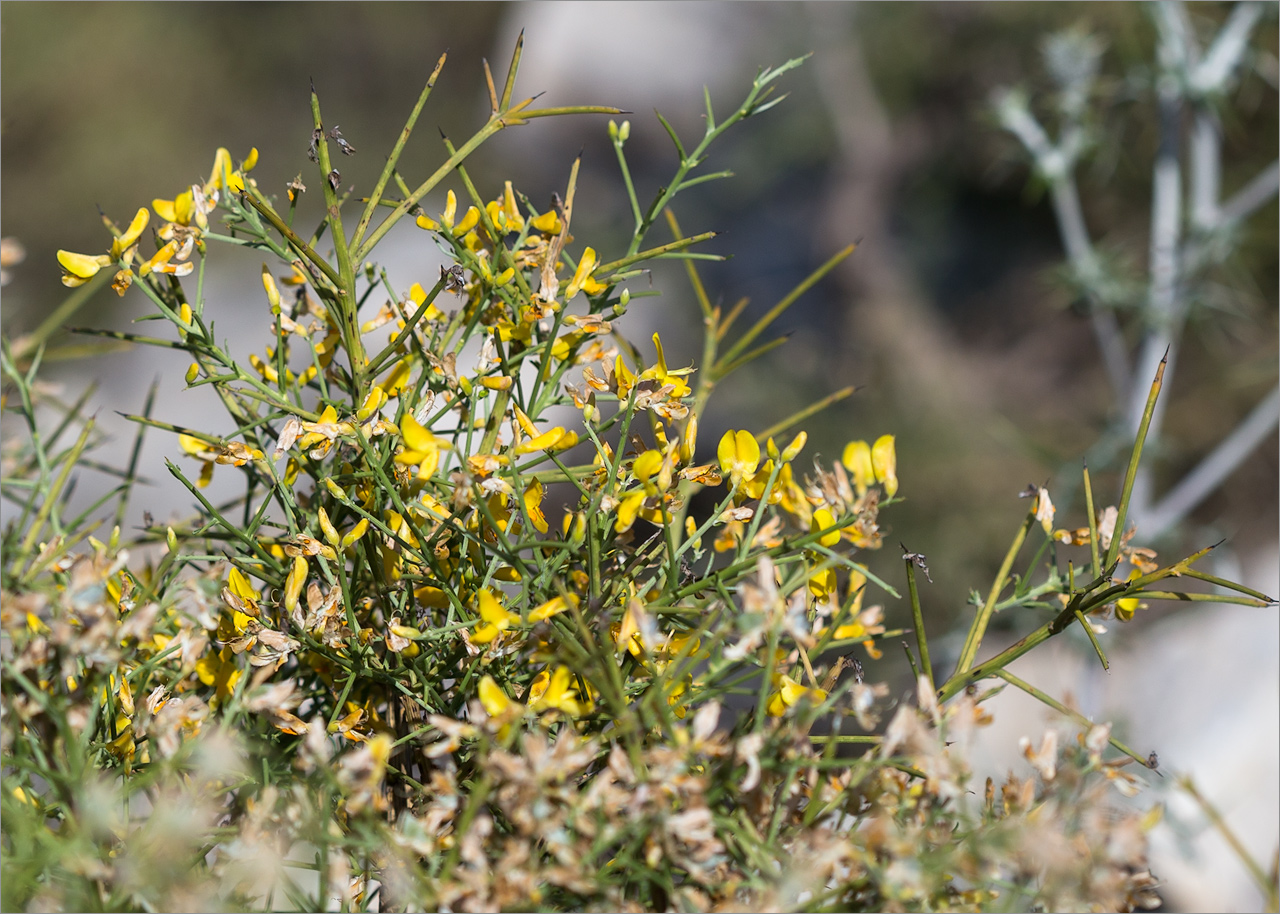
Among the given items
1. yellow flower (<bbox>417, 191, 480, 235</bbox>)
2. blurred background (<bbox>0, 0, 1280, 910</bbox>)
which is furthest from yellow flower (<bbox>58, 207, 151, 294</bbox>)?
blurred background (<bbox>0, 0, 1280, 910</bbox>)

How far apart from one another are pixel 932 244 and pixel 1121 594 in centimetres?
240

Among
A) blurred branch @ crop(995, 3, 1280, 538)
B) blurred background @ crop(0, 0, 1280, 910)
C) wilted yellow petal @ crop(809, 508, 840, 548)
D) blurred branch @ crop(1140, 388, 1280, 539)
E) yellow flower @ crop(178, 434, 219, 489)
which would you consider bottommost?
yellow flower @ crop(178, 434, 219, 489)

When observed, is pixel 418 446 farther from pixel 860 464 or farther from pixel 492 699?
pixel 860 464

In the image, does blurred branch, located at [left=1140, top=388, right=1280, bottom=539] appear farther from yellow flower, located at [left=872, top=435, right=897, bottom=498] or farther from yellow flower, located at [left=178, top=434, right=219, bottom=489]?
yellow flower, located at [left=178, top=434, right=219, bottom=489]

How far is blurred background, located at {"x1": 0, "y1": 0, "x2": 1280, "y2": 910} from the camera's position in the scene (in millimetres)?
1510

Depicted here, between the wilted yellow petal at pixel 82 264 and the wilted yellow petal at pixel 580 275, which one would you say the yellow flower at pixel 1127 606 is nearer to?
the wilted yellow petal at pixel 580 275

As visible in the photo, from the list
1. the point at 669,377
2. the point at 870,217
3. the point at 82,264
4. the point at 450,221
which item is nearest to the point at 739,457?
the point at 669,377

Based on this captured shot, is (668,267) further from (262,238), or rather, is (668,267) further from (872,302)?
(262,238)

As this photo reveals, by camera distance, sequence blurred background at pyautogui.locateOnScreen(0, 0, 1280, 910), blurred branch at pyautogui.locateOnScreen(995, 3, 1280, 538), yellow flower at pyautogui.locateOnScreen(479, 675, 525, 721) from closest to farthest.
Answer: yellow flower at pyautogui.locateOnScreen(479, 675, 525, 721), blurred branch at pyautogui.locateOnScreen(995, 3, 1280, 538), blurred background at pyautogui.locateOnScreen(0, 0, 1280, 910)

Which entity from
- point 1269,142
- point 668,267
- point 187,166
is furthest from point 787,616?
point 187,166

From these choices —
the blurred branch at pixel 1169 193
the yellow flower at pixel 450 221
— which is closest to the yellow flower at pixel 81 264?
the yellow flower at pixel 450 221

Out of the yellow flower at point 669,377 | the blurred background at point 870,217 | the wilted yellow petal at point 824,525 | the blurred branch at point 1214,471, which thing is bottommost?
the wilted yellow petal at point 824,525

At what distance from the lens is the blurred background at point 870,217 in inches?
59.4

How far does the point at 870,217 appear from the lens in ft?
8.50
